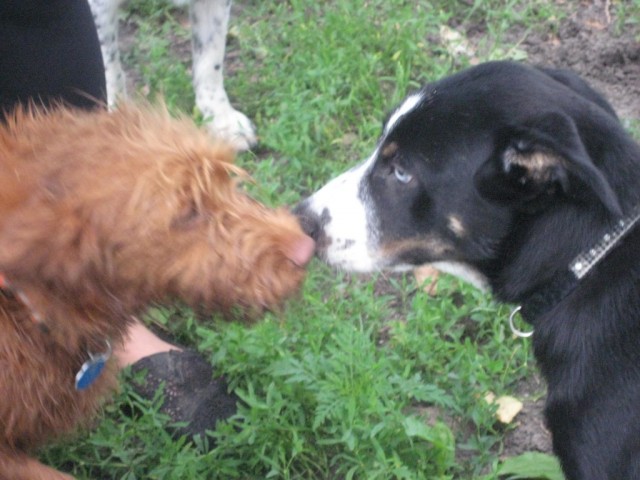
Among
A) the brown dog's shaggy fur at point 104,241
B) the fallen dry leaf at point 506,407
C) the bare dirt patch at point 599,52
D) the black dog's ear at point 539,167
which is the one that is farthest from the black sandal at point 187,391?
the bare dirt patch at point 599,52

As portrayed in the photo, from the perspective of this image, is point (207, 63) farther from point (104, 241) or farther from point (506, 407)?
point (104, 241)

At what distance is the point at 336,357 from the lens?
306 cm

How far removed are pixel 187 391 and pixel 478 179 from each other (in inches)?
50.7

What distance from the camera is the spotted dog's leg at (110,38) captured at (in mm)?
4004

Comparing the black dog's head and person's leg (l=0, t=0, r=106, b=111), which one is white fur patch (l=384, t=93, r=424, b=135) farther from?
person's leg (l=0, t=0, r=106, b=111)

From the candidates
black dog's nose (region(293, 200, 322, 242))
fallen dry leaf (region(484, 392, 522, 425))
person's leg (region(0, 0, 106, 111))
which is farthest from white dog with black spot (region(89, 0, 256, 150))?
fallen dry leaf (region(484, 392, 522, 425))

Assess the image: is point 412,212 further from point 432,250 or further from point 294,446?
point 294,446

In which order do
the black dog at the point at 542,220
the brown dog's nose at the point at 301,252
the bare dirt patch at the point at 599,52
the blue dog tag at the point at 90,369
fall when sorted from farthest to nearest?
1. the bare dirt patch at the point at 599,52
2. the black dog at the point at 542,220
3. the blue dog tag at the point at 90,369
4. the brown dog's nose at the point at 301,252

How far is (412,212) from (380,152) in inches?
9.8

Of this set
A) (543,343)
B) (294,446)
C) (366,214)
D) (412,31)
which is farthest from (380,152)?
(412,31)

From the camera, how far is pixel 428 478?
2.88m

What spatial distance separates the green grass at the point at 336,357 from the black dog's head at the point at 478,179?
36 centimetres

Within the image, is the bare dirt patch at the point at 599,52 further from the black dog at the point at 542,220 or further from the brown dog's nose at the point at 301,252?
the brown dog's nose at the point at 301,252

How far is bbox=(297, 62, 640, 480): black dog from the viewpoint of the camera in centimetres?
245
